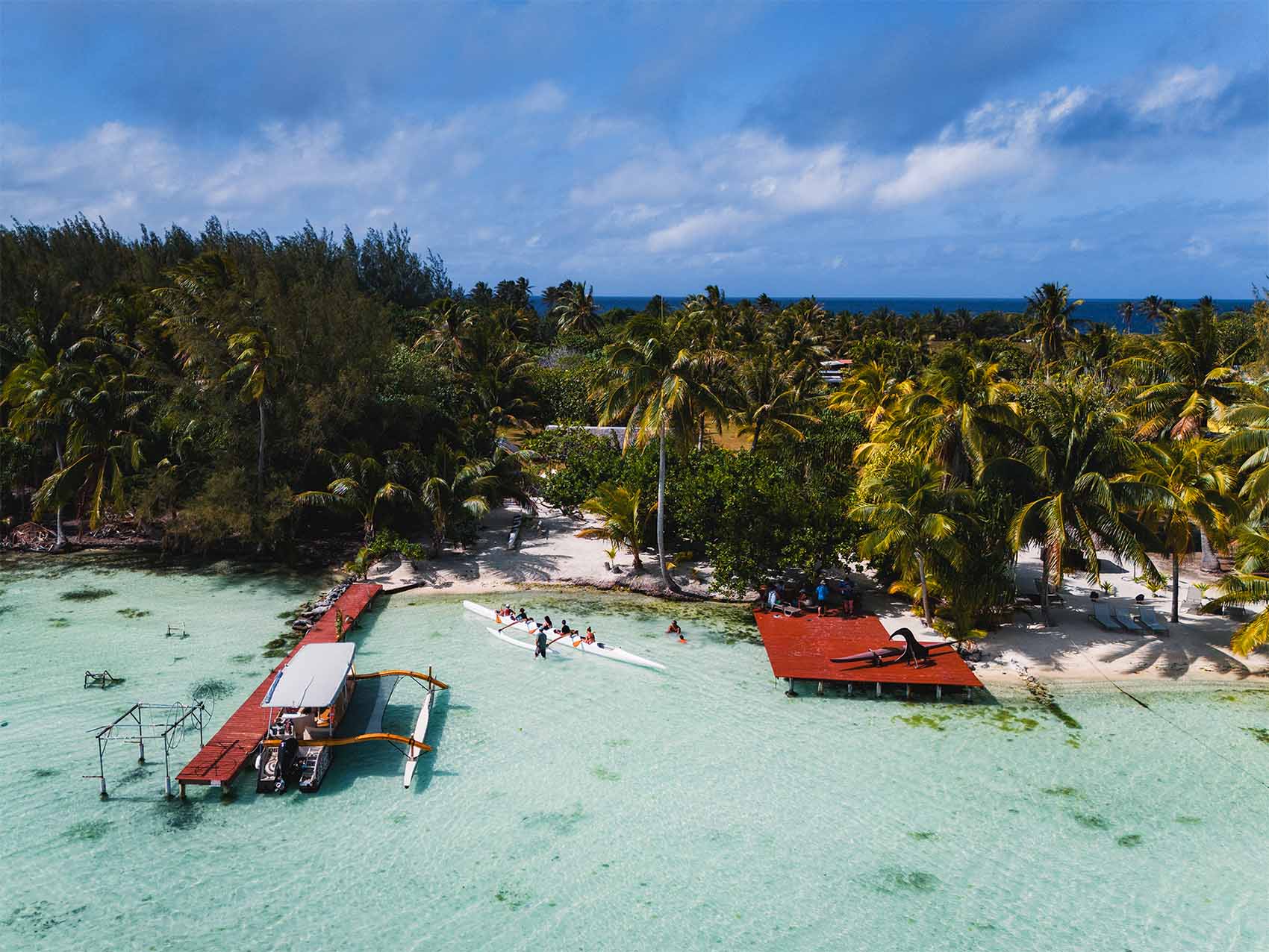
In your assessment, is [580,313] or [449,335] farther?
[580,313]

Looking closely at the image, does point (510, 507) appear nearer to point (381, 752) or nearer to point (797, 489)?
point (797, 489)

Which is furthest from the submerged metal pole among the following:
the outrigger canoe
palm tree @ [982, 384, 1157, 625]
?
palm tree @ [982, 384, 1157, 625]

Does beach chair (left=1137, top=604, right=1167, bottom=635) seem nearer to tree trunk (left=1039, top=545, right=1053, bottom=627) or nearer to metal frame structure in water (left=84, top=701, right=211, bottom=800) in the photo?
tree trunk (left=1039, top=545, right=1053, bottom=627)

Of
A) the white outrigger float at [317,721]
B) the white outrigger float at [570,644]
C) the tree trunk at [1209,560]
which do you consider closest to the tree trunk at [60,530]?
the white outrigger float at [570,644]

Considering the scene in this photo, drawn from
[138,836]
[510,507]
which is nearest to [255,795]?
[138,836]

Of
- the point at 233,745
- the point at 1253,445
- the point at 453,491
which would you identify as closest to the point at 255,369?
the point at 453,491

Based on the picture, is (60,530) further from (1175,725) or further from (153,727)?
(1175,725)

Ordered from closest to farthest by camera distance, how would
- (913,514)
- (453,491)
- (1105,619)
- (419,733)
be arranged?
(419,733), (913,514), (1105,619), (453,491)
